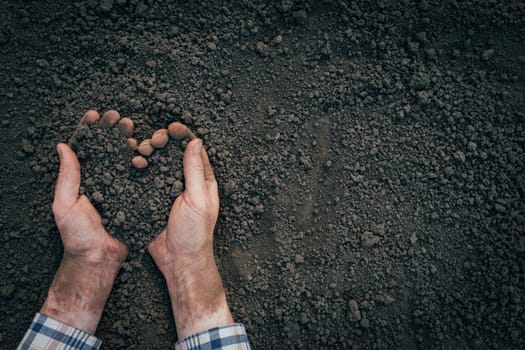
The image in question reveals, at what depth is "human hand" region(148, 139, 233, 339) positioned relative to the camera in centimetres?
171

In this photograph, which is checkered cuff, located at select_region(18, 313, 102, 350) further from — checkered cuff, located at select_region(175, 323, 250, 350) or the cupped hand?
checkered cuff, located at select_region(175, 323, 250, 350)

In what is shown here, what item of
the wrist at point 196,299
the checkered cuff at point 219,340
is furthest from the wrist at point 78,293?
the checkered cuff at point 219,340

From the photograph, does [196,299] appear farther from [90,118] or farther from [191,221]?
[90,118]

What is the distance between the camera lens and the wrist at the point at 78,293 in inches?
66.8

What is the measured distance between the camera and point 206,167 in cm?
176

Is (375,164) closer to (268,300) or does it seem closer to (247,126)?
(247,126)

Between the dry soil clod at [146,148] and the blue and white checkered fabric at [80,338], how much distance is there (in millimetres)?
766

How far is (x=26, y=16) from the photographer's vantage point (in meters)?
1.77

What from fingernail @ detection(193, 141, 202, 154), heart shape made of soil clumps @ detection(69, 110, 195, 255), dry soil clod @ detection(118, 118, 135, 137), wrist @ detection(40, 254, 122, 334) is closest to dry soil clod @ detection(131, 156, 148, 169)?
heart shape made of soil clumps @ detection(69, 110, 195, 255)

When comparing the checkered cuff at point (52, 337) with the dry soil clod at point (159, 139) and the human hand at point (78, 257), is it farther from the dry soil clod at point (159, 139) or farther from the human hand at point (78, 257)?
the dry soil clod at point (159, 139)

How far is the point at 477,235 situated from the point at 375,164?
21.5 inches

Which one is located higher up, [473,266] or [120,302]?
[473,266]

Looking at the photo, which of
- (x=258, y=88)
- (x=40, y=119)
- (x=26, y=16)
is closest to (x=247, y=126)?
(x=258, y=88)

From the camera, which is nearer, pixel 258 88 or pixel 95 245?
pixel 95 245
